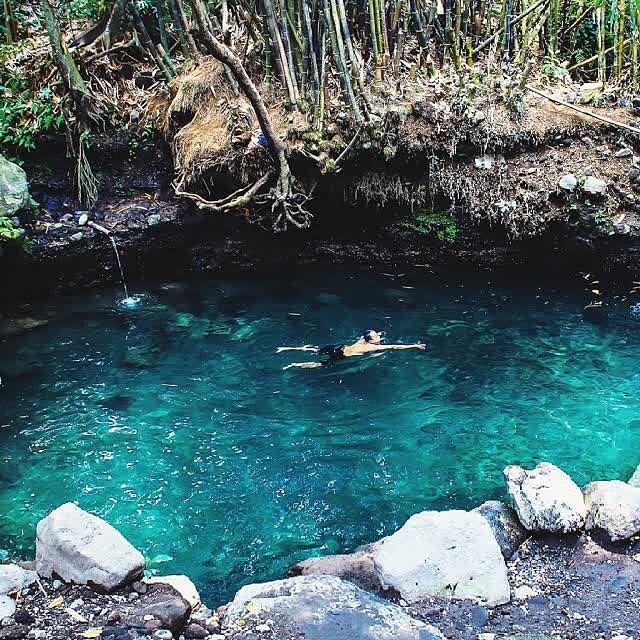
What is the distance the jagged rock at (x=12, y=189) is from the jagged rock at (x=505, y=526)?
533cm

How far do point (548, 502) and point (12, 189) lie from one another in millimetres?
5717

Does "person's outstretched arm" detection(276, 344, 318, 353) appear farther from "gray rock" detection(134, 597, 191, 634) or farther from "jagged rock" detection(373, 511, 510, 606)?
"gray rock" detection(134, 597, 191, 634)

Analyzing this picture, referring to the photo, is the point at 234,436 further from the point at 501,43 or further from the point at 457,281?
the point at 501,43

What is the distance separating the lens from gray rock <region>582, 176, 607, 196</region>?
6.03 metres

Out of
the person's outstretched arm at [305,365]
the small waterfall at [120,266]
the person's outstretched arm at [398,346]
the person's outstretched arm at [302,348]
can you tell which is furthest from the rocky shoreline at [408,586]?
the small waterfall at [120,266]

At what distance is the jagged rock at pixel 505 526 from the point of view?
3.07 m

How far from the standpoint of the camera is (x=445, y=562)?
280 cm

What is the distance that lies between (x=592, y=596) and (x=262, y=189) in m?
4.87

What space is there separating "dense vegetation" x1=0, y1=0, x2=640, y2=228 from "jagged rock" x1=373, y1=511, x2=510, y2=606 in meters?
4.03

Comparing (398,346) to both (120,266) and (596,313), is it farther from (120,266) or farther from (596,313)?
(120,266)

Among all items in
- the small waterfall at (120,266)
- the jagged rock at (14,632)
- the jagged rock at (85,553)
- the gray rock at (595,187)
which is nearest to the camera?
the jagged rock at (14,632)

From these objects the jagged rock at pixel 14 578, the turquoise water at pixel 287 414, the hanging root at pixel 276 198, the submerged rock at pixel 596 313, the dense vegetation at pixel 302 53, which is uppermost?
the dense vegetation at pixel 302 53

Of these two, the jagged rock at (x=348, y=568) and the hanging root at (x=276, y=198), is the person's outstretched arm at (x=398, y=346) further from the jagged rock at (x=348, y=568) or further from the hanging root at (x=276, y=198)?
the jagged rock at (x=348, y=568)

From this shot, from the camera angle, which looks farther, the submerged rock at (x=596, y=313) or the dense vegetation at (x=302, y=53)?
the dense vegetation at (x=302, y=53)
